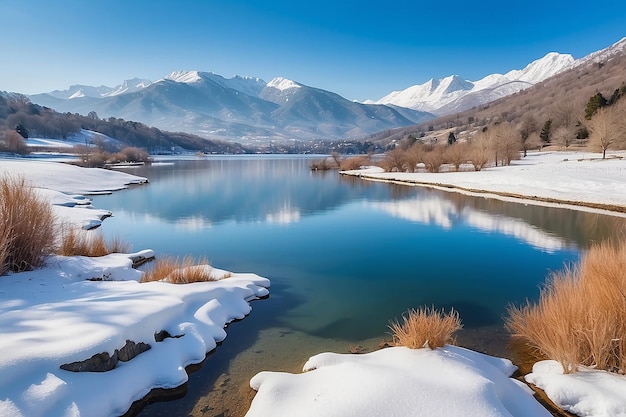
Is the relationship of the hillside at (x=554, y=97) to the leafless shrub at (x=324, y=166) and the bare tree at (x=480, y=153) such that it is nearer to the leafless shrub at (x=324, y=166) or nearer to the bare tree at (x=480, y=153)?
the bare tree at (x=480, y=153)

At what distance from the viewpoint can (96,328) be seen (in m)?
5.46

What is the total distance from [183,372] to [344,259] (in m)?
8.02

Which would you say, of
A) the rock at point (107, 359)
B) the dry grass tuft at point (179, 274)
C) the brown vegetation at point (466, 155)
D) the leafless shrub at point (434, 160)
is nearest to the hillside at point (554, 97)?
the brown vegetation at point (466, 155)

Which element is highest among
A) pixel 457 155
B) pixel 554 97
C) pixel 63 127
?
pixel 554 97

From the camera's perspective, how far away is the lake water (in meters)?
6.81

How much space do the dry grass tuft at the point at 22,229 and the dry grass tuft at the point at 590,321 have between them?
32.6 feet

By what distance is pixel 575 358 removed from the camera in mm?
5516

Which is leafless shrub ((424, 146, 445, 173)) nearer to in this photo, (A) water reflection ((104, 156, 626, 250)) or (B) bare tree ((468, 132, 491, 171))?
(B) bare tree ((468, 132, 491, 171))

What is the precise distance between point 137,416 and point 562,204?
2731cm

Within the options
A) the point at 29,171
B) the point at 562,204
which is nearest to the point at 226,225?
the point at 562,204

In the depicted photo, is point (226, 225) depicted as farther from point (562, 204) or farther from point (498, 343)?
point (562, 204)

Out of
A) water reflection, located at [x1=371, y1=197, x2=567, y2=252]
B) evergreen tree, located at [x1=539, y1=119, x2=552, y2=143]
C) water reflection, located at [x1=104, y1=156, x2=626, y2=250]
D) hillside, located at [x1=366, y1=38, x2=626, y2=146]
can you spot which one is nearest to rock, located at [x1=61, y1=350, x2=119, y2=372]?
water reflection, located at [x1=104, y1=156, x2=626, y2=250]

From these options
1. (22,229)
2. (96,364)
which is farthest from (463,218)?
(96,364)

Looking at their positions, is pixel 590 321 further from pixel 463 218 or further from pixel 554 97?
pixel 554 97
